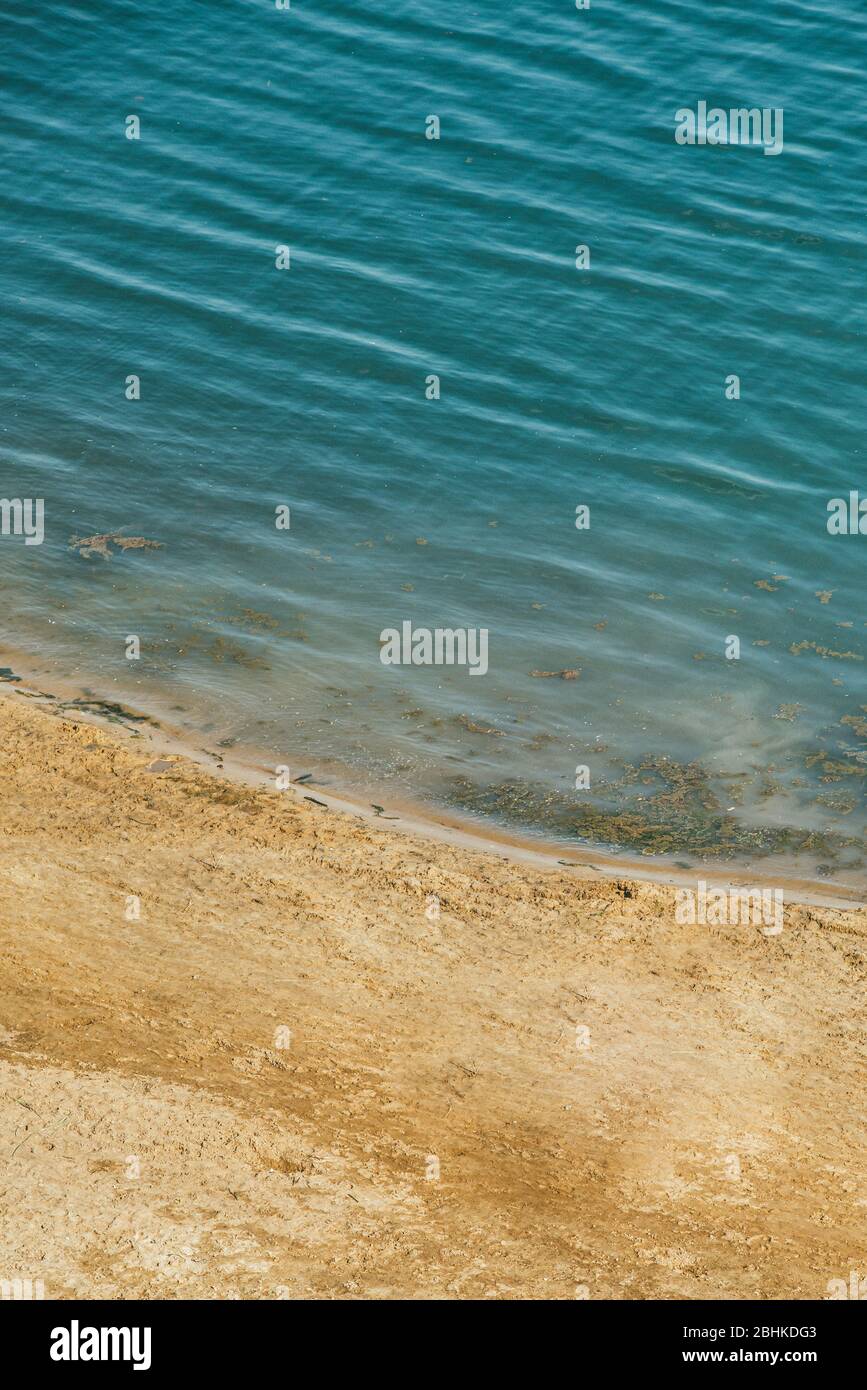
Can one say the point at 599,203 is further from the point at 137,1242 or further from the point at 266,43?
the point at 137,1242

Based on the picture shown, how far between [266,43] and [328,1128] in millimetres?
21495

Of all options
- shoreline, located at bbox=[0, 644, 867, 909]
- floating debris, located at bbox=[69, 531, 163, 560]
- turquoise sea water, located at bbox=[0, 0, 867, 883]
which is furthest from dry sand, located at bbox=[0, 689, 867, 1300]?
floating debris, located at bbox=[69, 531, 163, 560]

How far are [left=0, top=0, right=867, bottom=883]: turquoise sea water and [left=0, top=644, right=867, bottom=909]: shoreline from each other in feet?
0.74

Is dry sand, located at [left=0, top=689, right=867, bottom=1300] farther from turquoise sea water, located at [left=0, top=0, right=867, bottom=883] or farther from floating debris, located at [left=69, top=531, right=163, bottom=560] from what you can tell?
floating debris, located at [left=69, top=531, right=163, bottom=560]

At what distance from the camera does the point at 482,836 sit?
1166cm

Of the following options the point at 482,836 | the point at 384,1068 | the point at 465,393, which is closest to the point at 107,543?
the point at 465,393

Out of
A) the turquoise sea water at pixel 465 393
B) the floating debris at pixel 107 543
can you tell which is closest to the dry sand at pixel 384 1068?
the turquoise sea water at pixel 465 393

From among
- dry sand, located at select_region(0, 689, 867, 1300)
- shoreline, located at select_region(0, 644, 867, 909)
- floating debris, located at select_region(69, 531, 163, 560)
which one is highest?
floating debris, located at select_region(69, 531, 163, 560)

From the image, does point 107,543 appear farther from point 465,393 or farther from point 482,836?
point 482,836

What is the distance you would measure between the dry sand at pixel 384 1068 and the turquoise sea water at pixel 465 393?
1.70 meters

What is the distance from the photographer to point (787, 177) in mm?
22375

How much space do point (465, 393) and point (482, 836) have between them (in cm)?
812

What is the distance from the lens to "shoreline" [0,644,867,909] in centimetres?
1131

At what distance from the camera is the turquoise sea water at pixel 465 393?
13156 millimetres
